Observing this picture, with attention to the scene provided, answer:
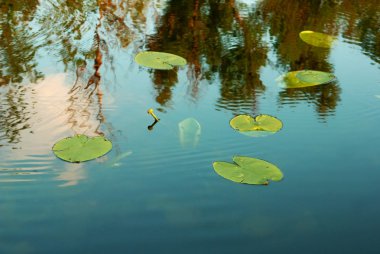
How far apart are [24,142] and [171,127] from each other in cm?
→ 59

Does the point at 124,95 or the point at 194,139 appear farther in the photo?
the point at 124,95

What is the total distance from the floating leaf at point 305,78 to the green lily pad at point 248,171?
78 cm

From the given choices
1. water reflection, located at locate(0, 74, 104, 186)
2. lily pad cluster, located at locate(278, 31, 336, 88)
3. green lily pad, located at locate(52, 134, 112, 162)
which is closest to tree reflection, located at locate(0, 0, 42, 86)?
water reflection, located at locate(0, 74, 104, 186)

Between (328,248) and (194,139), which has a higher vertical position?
(194,139)

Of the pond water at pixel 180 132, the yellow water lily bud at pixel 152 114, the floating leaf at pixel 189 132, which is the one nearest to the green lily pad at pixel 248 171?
the pond water at pixel 180 132

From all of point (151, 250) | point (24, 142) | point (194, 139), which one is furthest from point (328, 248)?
point (24, 142)

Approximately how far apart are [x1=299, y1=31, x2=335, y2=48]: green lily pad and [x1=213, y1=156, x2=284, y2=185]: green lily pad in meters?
1.41

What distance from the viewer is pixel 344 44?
2836 mm

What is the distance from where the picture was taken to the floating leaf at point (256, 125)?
1.85 m

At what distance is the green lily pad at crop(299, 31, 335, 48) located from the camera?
2.78 m

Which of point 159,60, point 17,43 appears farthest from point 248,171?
point 17,43

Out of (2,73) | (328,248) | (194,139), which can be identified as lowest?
(328,248)

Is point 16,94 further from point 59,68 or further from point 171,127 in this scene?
point 171,127

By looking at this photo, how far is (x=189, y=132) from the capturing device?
6.02ft
